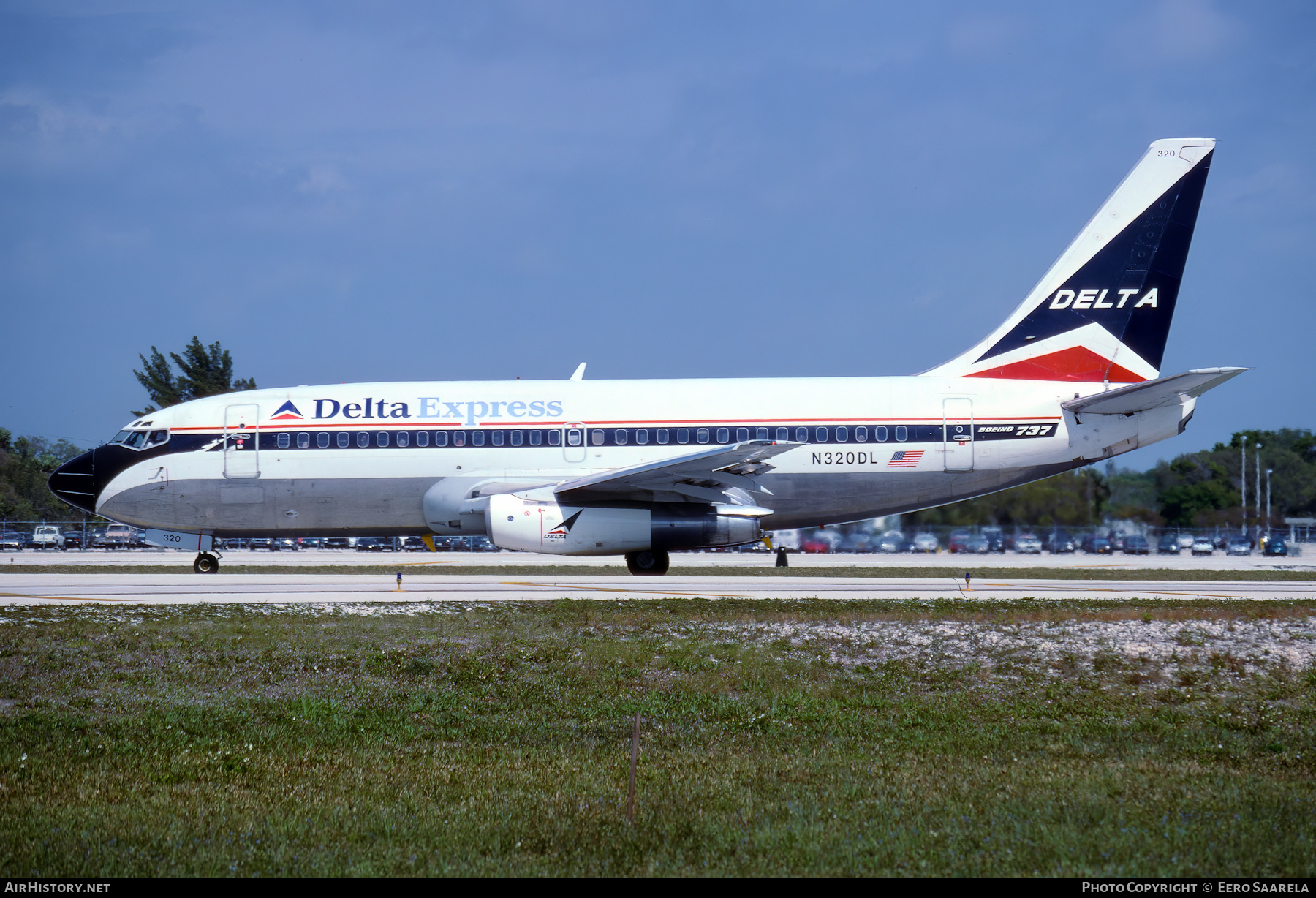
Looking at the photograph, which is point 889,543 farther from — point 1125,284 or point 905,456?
point 905,456

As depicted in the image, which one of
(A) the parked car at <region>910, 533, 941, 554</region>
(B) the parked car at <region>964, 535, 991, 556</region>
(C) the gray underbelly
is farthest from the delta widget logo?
(A) the parked car at <region>910, 533, 941, 554</region>

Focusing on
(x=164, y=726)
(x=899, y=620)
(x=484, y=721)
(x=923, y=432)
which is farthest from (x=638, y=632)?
(x=923, y=432)

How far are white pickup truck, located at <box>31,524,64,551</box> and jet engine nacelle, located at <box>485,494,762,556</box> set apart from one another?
47976 millimetres

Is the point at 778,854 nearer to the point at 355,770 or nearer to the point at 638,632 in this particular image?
the point at 355,770

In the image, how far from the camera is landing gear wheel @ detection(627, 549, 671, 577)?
24516mm

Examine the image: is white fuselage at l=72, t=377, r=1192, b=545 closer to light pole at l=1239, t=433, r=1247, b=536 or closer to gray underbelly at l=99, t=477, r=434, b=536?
gray underbelly at l=99, t=477, r=434, b=536

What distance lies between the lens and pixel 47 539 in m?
58.8

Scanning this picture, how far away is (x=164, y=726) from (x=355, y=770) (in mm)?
2356

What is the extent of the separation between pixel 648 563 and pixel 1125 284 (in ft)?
42.0

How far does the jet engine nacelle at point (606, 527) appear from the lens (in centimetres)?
2102

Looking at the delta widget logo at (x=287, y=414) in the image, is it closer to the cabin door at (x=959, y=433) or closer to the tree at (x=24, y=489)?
the cabin door at (x=959, y=433)

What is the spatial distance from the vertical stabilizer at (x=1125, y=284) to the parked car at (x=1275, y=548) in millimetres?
40373

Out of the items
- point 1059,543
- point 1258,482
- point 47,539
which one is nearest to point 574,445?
point 1059,543

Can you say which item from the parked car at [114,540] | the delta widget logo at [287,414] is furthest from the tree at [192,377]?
the delta widget logo at [287,414]
